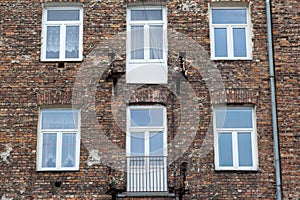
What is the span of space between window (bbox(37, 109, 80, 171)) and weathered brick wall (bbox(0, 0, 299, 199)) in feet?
0.85

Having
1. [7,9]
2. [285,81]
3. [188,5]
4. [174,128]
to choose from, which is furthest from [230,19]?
[7,9]

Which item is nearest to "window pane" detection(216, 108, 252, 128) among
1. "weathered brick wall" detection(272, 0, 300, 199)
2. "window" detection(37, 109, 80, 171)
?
"weathered brick wall" detection(272, 0, 300, 199)

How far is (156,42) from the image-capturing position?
1938 cm

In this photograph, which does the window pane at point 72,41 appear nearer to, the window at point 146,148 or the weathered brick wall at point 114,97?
the weathered brick wall at point 114,97

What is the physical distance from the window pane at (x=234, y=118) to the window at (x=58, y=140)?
388cm

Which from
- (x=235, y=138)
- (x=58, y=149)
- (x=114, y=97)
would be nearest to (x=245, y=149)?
(x=235, y=138)

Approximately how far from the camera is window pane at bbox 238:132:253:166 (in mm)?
18203

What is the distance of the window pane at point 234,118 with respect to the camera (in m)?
18.6

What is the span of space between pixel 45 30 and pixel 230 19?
17.4 feet

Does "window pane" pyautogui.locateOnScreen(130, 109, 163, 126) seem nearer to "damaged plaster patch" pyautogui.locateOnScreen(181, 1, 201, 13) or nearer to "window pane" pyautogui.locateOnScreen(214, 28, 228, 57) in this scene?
"window pane" pyautogui.locateOnScreen(214, 28, 228, 57)

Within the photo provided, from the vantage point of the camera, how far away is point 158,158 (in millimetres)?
18078

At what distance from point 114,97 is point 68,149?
188cm

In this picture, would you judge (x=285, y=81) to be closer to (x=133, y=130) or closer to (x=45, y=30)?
(x=133, y=130)

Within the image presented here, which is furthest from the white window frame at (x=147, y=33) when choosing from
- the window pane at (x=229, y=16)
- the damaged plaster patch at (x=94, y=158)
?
the damaged plaster patch at (x=94, y=158)
